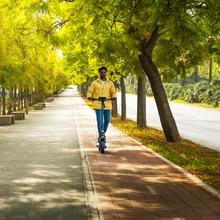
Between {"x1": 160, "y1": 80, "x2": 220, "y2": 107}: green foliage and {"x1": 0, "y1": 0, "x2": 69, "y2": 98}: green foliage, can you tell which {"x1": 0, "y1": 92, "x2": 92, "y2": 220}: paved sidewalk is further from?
{"x1": 160, "y1": 80, "x2": 220, "y2": 107}: green foliage

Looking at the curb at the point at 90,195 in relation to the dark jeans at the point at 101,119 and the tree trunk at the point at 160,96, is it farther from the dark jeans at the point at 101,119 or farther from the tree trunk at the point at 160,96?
the tree trunk at the point at 160,96

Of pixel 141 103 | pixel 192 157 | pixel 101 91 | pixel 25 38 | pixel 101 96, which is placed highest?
pixel 25 38

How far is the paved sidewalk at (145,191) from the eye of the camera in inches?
232

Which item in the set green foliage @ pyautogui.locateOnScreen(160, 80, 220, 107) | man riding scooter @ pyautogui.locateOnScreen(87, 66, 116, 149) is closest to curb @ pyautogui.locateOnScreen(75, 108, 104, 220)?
man riding scooter @ pyautogui.locateOnScreen(87, 66, 116, 149)

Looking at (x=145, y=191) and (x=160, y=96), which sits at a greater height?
(x=160, y=96)

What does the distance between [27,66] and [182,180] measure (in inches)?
858

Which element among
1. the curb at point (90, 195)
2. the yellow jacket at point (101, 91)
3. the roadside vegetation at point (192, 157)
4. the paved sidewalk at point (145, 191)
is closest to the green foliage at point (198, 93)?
the roadside vegetation at point (192, 157)

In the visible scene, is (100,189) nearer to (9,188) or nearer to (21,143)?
(9,188)

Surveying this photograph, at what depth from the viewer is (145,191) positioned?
714 centimetres

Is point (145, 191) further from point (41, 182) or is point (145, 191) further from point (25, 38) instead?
point (25, 38)

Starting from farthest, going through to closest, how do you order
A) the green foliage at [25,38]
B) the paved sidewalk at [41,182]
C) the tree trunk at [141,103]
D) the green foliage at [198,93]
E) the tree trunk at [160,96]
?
the green foliage at [198,93] → the tree trunk at [141,103] → the tree trunk at [160,96] → the green foliage at [25,38] → the paved sidewalk at [41,182]

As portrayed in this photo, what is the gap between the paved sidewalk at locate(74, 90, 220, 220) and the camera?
19.4ft

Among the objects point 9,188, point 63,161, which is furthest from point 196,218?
point 63,161

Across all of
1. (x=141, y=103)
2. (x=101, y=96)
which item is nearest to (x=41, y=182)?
(x=101, y=96)
